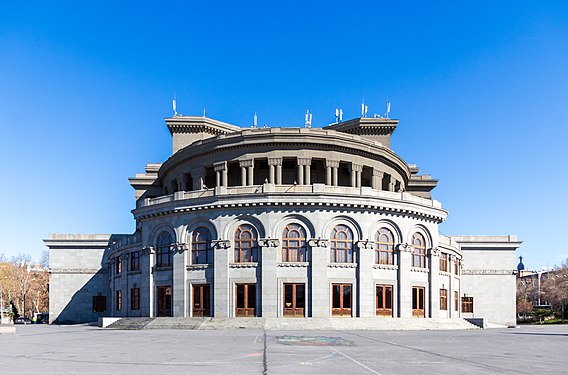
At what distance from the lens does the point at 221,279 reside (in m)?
47.4

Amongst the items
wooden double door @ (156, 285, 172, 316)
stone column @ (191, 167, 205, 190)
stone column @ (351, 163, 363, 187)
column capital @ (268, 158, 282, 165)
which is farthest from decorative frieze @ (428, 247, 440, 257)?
wooden double door @ (156, 285, 172, 316)

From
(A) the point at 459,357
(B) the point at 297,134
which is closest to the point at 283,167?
(B) the point at 297,134

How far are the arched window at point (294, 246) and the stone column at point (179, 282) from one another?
28.8ft

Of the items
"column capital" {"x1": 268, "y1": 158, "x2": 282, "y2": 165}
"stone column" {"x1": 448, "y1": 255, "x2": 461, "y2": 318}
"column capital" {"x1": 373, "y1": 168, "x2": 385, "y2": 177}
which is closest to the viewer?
"column capital" {"x1": 268, "y1": 158, "x2": 282, "y2": 165}

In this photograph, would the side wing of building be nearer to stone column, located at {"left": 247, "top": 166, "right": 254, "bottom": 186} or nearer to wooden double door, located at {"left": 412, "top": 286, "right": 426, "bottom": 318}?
wooden double door, located at {"left": 412, "top": 286, "right": 426, "bottom": 318}

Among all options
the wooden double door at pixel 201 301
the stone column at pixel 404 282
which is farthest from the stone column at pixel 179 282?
the stone column at pixel 404 282

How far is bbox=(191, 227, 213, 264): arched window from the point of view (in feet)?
160

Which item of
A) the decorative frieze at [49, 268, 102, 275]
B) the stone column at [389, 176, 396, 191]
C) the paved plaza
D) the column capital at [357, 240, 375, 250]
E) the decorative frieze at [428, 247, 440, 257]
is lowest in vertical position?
the decorative frieze at [49, 268, 102, 275]

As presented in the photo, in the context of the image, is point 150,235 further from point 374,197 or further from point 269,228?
point 374,197

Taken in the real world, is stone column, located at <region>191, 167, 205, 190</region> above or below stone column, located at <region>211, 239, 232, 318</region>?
above

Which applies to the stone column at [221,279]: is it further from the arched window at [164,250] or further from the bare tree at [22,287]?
the bare tree at [22,287]

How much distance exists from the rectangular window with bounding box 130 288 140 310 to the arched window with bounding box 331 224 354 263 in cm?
1963

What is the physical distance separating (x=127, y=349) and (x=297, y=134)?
109ft

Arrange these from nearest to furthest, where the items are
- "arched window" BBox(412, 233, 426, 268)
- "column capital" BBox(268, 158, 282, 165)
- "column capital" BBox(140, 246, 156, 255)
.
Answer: "arched window" BBox(412, 233, 426, 268) → "column capital" BBox(140, 246, 156, 255) → "column capital" BBox(268, 158, 282, 165)
